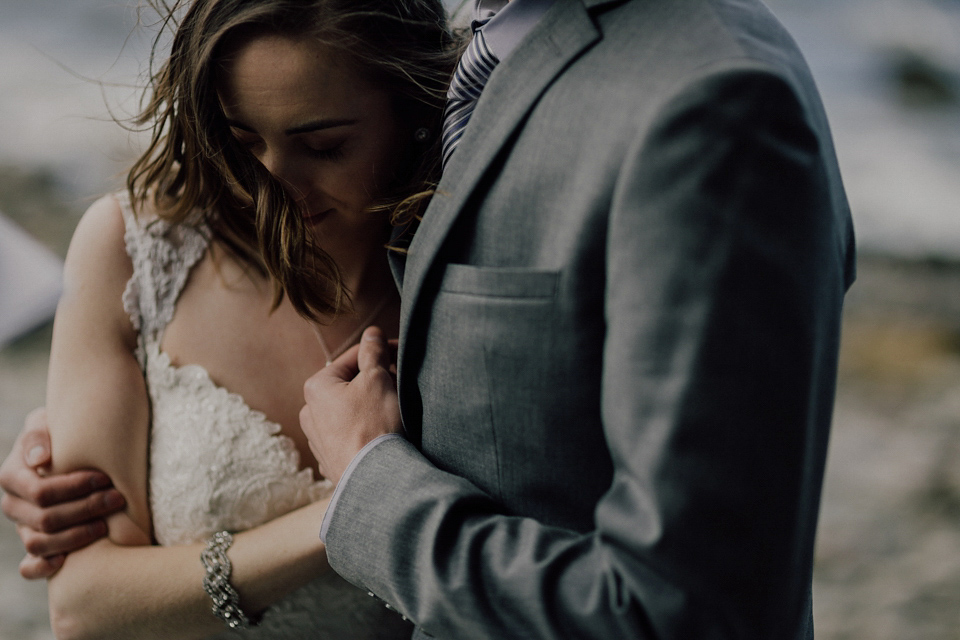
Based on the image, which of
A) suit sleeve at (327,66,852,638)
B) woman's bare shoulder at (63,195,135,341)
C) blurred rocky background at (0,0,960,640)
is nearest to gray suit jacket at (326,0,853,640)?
suit sleeve at (327,66,852,638)

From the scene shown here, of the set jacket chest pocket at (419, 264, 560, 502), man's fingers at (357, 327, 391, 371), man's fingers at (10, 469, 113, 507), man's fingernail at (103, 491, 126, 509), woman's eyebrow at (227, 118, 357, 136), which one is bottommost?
man's fingernail at (103, 491, 126, 509)

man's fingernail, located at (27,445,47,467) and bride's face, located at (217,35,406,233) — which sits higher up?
bride's face, located at (217,35,406,233)

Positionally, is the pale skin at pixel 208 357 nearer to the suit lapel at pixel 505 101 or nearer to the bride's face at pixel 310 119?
the bride's face at pixel 310 119

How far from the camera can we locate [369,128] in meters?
1.03

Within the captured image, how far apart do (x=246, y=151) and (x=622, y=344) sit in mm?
774

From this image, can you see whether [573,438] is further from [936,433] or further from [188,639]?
[936,433]

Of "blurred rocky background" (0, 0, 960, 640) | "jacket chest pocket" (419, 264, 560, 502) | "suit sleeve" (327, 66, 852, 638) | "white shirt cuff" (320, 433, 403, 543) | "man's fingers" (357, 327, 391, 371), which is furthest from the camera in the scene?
"blurred rocky background" (0, 0, 960, 640)

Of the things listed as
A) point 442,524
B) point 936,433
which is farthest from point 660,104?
point 936,433

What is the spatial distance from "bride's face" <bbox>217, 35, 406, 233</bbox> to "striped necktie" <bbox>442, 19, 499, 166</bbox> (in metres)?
0.13

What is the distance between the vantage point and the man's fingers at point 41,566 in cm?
119

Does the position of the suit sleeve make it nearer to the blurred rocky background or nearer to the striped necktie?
the striped necktie

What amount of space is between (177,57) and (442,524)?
0.84 meters

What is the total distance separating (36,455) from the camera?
1225 mm

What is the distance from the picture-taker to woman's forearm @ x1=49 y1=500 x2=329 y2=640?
1146 millimetres
